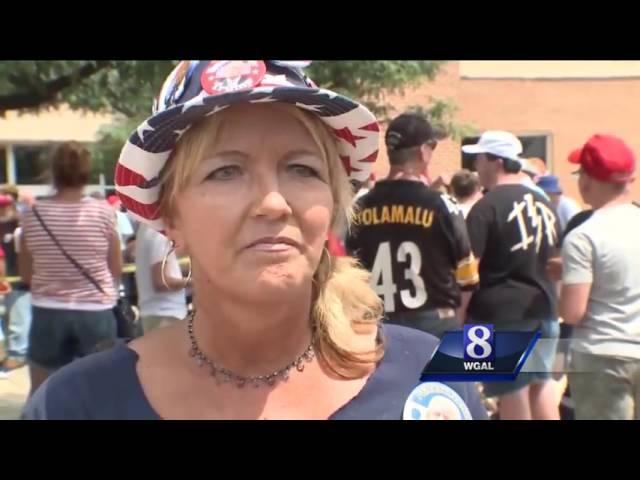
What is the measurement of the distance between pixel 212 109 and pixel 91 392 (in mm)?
470

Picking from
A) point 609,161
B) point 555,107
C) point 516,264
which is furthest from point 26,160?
point 609,161

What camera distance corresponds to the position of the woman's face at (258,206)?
1.27m

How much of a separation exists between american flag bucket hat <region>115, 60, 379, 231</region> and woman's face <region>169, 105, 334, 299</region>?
0.13 ft

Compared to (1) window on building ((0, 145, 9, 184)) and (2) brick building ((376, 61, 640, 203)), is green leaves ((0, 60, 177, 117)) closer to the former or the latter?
(2) brick building ((376, 61, 640, 203))

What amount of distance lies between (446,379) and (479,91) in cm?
1654

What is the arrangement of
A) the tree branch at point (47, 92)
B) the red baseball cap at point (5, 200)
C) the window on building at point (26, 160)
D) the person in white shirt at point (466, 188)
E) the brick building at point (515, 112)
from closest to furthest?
the tree branch at point (47, 92) → the person in white shirt at point (466, 188) → the red baseball cap at point (5, 200) → the brick building at point (515, 112) → the window on building at point (26, 160)

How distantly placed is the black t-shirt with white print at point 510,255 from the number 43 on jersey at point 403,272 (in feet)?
1.19

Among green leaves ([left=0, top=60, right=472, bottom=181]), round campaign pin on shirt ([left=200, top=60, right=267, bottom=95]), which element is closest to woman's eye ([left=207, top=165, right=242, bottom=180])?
round campaign pin on shirt ([left=200, top=60, right=267, bottom=95])

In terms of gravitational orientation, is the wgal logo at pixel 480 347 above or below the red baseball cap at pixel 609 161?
below

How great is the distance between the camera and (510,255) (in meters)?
4.44

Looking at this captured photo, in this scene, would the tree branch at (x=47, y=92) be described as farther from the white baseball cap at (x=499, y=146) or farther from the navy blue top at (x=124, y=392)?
the navy blue top at (x=124, y=392)

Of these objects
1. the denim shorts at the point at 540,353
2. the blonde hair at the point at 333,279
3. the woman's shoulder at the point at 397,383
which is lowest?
the denim shorts at the point at 540,353

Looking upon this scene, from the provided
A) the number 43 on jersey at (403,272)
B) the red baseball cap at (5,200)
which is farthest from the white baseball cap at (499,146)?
the red baseball cap at (5,200)
